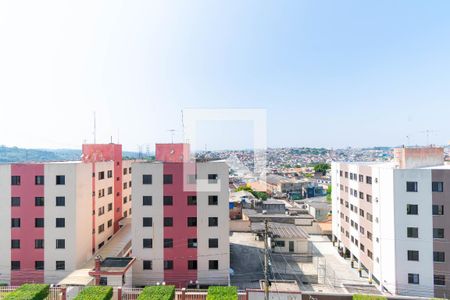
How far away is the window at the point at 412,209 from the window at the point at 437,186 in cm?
180

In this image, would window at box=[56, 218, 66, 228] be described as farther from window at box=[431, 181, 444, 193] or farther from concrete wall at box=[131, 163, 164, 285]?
window at box=[431, 181, 444, 193]

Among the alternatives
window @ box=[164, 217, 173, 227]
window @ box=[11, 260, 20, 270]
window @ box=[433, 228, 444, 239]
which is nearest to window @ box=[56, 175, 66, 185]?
window @ box=[11, 260, 20, 270]

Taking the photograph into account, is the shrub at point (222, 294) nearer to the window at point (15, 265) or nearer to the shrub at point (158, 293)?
the shrub at point (158, 293)

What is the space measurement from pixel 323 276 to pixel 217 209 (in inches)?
459

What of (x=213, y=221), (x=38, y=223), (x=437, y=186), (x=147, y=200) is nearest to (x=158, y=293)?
(x=213, y=221)

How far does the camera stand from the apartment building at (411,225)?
66.7ft

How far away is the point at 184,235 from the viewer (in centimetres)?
2173

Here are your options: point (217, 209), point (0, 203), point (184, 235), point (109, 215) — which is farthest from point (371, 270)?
point (0, 203)

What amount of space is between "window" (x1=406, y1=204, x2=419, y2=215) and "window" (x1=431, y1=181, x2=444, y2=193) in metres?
1.80

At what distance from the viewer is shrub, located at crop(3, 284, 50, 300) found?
14.8 m

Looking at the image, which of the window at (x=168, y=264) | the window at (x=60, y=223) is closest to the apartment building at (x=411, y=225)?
the window at (x=168, y=264)

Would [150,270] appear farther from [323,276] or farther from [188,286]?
[323,276]

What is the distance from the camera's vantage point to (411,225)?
2103cm

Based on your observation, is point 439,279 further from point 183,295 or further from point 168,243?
point 168,243
